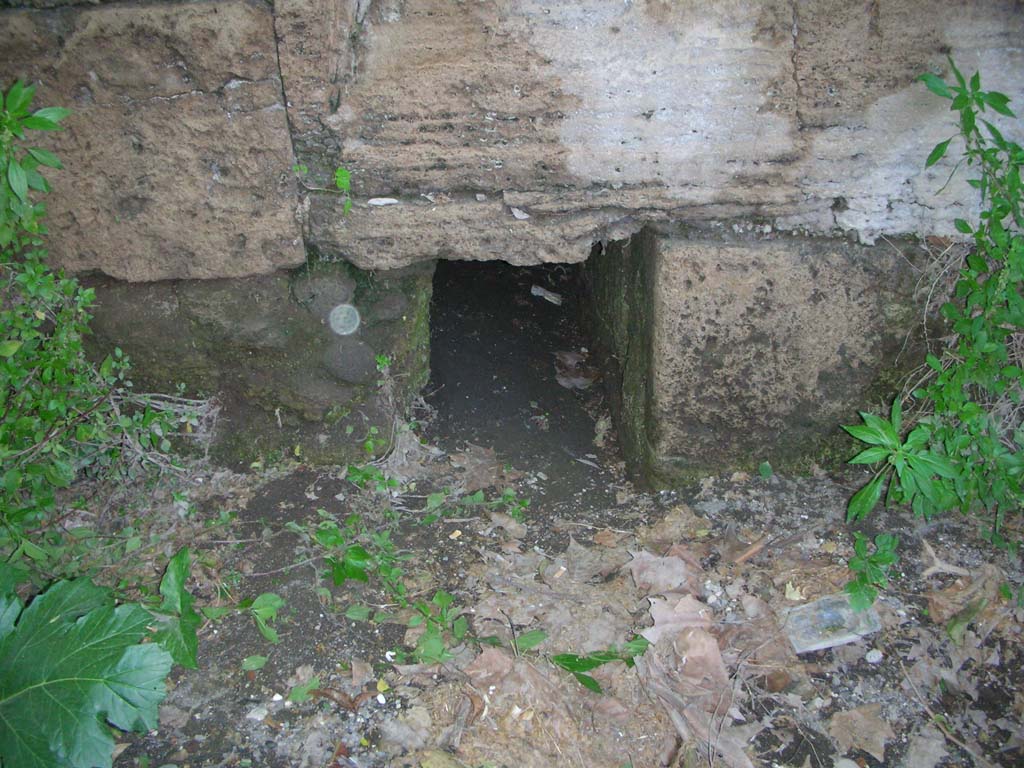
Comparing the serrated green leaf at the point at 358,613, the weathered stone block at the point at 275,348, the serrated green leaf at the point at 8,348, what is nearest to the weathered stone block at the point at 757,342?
the weathered stone block at the point at 275,348

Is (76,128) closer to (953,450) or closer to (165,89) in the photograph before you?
(165,89)

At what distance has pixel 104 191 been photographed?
210 centimetres

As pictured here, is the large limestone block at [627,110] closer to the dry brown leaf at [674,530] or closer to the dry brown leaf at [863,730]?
the dry brown leaf at [674,530]

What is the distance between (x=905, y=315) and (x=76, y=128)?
2.17m

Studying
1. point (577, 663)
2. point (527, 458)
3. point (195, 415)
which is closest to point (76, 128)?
point (195, 415)

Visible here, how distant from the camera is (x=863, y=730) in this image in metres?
1.76

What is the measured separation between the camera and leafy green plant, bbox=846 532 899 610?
77.9 inches

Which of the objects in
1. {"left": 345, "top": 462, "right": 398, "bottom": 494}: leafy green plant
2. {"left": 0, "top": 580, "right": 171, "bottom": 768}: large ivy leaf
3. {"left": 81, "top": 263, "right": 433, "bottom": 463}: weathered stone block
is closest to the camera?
{"left": 0, "top": 580, "right": 171, "bottom": 768}: large ivy leaf

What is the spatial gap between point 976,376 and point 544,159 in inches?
47.1

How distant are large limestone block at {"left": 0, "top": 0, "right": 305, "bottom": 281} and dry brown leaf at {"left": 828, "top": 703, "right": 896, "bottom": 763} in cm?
173

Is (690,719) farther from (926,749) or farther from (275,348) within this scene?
(275,348)

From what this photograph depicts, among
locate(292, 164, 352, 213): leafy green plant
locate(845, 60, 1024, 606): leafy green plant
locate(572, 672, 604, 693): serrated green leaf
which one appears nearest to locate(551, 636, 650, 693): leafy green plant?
locate(572, 672, 604, 693): serrated green leaf

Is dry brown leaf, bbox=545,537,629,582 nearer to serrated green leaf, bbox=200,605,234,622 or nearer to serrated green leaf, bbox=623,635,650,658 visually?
serrated green leaf, bbox=623,635,650,658

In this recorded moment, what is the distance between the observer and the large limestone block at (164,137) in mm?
1918
